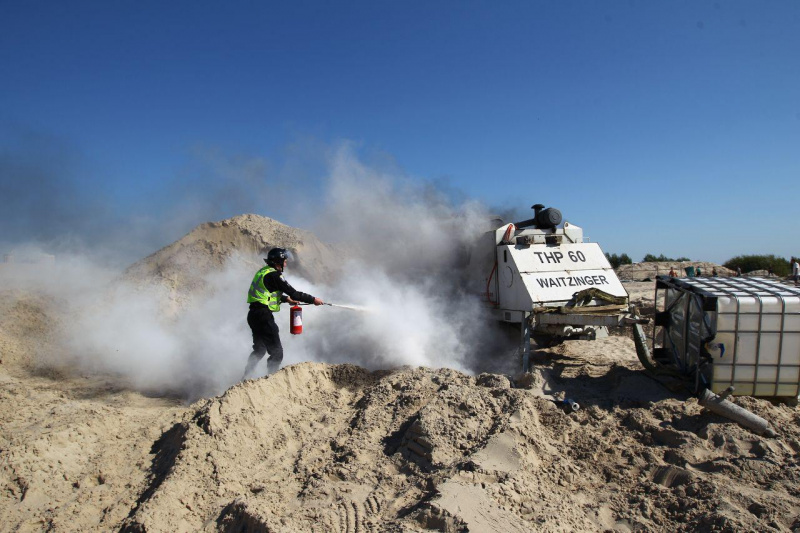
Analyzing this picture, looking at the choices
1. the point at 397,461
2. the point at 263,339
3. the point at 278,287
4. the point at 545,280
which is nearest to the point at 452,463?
the point at 397,461

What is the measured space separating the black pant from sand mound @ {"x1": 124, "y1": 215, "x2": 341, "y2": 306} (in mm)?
4486

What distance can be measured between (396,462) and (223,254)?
874cm

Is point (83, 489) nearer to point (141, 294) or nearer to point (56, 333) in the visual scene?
point (56, 333)

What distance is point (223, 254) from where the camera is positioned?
11828 millimetres

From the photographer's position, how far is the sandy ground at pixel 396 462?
3568 mm

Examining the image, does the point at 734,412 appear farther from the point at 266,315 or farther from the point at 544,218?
the point at 266,315

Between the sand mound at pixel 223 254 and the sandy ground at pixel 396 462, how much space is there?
197 inches

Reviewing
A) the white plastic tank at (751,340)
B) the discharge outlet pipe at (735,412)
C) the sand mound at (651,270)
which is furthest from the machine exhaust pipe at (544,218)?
the sand mound at (651,270)

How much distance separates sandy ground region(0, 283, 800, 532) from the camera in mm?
3568

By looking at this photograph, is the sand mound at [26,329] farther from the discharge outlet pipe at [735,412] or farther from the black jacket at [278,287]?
the discharge outlet pipe at [735,412]

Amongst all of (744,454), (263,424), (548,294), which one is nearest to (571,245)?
(548,294)

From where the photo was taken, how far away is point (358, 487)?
12.8 ft

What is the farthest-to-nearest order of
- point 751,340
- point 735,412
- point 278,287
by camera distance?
1. point 278,287
2. point 751,340
3. point 735,412

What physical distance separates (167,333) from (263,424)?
5232 mm
